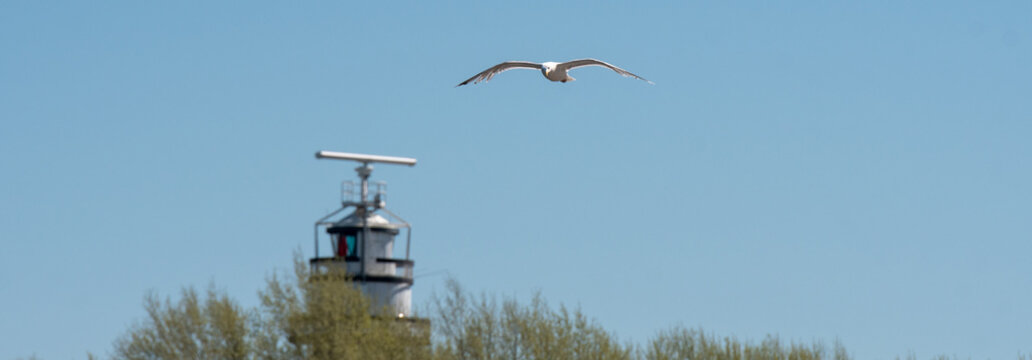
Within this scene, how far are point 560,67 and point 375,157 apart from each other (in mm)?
31281

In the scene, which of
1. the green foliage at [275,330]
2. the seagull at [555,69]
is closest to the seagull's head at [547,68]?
the seagull at [555,69]

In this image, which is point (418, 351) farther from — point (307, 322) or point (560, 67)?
point (560, 67)

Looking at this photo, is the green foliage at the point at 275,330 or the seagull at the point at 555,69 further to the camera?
the green foliage at the point at 275,330

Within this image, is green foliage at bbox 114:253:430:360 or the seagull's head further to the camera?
green foliage at bbox 114:253:430:360

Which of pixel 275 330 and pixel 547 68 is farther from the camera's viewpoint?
pixel 275 330

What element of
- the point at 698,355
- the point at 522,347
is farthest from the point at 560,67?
the point at 698,355

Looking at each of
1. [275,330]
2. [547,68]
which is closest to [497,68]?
[547,68]

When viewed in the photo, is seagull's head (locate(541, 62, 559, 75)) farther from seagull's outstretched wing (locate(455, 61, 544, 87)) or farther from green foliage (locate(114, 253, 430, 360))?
green foliage (locate(114, 253, 430, 360))

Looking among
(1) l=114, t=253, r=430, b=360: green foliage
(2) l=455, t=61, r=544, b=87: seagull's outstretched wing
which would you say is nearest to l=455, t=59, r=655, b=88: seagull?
(2) l=455, t=61, r=544, b=87: seagull's outstretched wing

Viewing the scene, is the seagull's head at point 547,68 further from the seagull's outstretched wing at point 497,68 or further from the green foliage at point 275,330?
the green foliage at point 275,330

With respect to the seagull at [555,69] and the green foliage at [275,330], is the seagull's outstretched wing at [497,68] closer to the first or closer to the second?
the seagull at [555,69]

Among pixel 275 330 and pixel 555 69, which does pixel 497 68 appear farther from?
pixel 275 330

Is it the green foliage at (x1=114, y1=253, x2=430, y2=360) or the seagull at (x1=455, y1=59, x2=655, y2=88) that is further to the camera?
the green foliage at (x1=114, y1=253, x2=430, y2=360)

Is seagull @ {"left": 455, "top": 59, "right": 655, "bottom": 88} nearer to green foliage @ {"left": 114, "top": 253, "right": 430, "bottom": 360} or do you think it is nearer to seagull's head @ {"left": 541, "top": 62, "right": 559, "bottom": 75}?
seagull's head @ {"left": 541, "top": 62, "right": 559, "bottom": 75}
